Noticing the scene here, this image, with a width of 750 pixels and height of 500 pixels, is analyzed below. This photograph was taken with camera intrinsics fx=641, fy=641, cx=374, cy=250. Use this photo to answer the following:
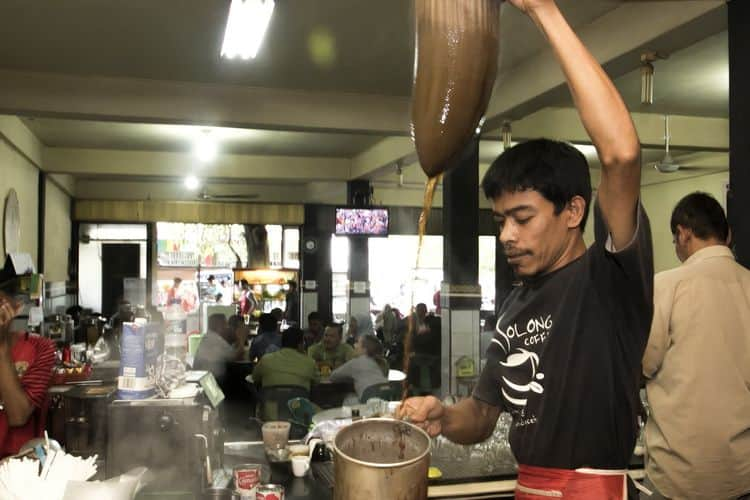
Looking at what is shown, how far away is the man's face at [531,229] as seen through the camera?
4.12 ft

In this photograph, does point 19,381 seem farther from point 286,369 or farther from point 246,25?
point 286,369

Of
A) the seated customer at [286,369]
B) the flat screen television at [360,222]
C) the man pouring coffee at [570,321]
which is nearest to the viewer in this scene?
the man pouring coffee at [570,321]

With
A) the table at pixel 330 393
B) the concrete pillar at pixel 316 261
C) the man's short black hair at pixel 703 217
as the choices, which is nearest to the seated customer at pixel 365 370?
the table at pixel 330 393

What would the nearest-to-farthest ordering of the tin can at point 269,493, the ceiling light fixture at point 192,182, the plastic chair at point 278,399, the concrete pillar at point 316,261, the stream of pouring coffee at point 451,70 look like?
the stream of pouring coffee at point 451,70, the tin can at point 269,493, the plastic chair at point 278,399, the ceiling light fixture at point 192,182, the concrete pillar at point 316,261

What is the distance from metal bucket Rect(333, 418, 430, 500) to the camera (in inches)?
37.1

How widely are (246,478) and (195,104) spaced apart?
429 centimetres

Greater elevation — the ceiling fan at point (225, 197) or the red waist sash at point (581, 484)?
the ceiling fan at point (225, 197)

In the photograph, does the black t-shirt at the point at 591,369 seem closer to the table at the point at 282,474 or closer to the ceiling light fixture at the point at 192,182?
the table at the point at 282,474

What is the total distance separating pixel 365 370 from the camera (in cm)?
587

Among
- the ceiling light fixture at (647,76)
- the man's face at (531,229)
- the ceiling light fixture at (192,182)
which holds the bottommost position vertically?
the man's face at (531,229)

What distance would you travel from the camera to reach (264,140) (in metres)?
8.41

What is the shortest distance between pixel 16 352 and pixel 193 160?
6.85 m

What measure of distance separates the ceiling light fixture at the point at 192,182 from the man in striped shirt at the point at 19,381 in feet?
23.2

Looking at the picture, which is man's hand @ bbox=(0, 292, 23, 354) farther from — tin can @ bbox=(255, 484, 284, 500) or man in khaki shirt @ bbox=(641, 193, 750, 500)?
man in khaki shirt @ bbox=(641, 193, 750, 500)
